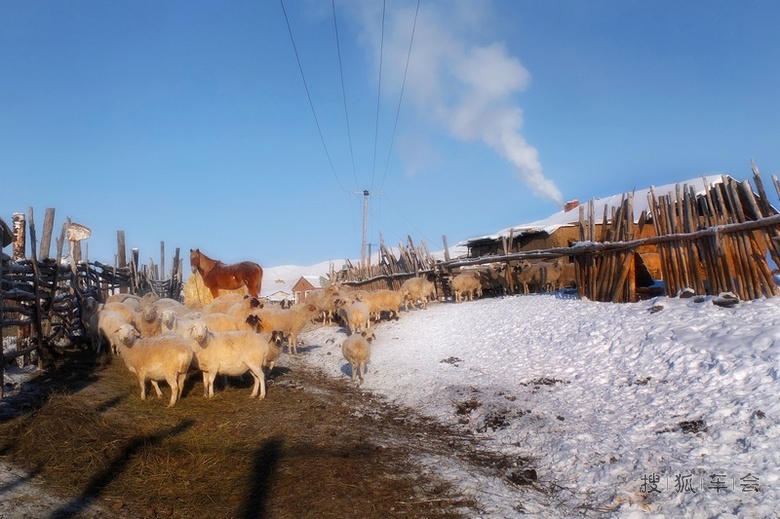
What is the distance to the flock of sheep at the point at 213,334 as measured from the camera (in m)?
9.01

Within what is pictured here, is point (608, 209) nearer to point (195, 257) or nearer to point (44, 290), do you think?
point (195, 257)

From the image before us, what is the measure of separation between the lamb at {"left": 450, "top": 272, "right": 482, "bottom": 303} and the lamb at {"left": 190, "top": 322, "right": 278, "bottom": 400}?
13.1m

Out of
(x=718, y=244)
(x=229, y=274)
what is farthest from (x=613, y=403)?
(x=229, y=274)

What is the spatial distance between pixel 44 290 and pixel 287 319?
19.5 feet

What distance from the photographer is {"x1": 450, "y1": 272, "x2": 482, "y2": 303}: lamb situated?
2200 cm

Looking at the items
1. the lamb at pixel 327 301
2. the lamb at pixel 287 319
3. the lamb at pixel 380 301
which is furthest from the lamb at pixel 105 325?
the lamb at pixel 380 301

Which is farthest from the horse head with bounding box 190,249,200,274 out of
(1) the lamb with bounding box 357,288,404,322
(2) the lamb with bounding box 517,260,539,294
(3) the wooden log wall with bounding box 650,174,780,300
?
(3) the wooden log wall with bounding box 650,174,780,300

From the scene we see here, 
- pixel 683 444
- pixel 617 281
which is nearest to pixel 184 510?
pixel 683 444

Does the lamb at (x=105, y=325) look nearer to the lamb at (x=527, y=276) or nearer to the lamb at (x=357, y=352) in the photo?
the lamb at (x=357, y=352)

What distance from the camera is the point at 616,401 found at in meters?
8.05

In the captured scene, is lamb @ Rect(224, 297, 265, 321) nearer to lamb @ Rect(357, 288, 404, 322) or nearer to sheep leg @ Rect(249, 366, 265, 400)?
sheep leg @ Rect(249, 366, 265, 400)

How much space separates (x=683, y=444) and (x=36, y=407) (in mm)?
8586

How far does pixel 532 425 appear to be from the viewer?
760 centimetres

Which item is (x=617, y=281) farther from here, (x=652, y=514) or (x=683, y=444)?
(x=652, y=514)
